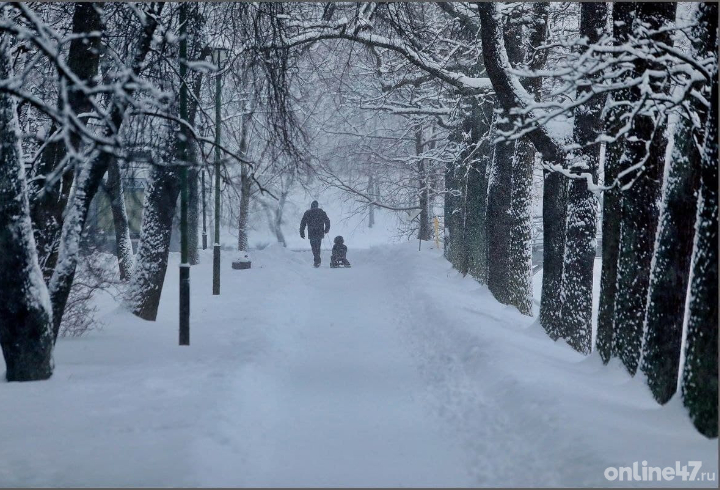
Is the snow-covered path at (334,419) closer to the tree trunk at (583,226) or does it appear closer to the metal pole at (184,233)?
the metal pole at (184,233)

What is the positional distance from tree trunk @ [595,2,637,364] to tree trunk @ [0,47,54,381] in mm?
6673

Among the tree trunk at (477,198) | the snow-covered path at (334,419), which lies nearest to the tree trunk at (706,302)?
the snow-covered path at (334,419)

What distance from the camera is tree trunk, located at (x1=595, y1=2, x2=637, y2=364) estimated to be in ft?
31.3

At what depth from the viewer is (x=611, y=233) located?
9.94 m

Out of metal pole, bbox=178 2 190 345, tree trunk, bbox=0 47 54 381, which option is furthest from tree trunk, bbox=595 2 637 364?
tree trunk, bbox=0 47 54 381

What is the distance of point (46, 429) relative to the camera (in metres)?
7.41

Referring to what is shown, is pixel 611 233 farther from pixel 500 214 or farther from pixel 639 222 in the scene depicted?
pixel 500 214

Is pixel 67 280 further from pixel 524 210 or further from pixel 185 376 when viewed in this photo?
pixel 524 210

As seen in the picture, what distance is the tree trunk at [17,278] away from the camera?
A: 864cm

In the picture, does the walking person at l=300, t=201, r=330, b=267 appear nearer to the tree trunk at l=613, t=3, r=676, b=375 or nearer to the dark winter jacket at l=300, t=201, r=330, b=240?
the dark winter jacket at l=300, t=201, r=330, b=240

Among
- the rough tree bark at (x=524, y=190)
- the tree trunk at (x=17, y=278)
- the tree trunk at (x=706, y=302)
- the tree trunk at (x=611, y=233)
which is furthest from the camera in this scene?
the rough tree bark at (x=524, y=190)

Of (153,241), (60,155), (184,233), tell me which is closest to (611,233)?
(184,233)

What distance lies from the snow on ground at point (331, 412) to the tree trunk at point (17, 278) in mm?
328

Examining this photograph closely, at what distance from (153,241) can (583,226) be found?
703 centimetres
